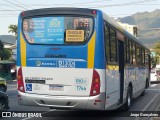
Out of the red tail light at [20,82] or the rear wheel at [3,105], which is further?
the rear wheel at [3,105]

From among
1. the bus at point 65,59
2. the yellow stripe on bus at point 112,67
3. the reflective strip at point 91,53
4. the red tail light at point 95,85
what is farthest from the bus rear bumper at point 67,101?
the yellow stripe on bus at point 112,67

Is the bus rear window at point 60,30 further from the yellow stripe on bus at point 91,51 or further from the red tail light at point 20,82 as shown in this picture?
the red tail light at point 20,82

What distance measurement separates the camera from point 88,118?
12.3 metres

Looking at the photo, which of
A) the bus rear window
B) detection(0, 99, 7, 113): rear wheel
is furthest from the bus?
detection(0, 99, 7, 113): rear wheel

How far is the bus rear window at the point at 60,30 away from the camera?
33.8 feet

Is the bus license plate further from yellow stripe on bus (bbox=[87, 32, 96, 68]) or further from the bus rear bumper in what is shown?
yellow stripe on bus (bbox=[87, 32, 96, 68])

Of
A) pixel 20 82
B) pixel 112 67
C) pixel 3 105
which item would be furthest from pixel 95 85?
pixel 3 105

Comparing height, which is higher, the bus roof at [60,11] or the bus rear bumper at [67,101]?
the bus roof at [60,11]

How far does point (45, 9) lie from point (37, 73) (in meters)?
1.85

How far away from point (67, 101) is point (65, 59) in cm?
115

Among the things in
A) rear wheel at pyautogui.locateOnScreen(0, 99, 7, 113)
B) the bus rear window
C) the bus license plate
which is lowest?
rear wheel at pyautogui.locateOnScreen(0, 99, 7, 113)

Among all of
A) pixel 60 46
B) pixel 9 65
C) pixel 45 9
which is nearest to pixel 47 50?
pixel 60 46

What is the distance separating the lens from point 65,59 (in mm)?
10359

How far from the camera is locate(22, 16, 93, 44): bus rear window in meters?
10.3
